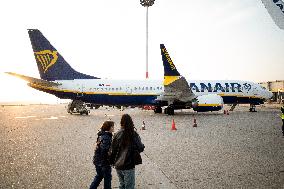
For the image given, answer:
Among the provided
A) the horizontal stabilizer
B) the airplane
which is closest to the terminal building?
the airplane

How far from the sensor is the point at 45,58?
2903cm

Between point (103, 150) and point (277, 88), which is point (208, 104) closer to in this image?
point (103, 150)

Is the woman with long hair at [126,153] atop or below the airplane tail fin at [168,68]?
below

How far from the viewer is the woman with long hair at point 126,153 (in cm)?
467

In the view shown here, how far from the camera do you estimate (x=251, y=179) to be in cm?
647

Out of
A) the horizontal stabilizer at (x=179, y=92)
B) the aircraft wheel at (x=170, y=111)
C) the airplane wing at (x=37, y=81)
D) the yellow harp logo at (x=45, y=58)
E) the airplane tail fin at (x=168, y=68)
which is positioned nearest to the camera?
the airplane tail fin at (x=168, y=68)

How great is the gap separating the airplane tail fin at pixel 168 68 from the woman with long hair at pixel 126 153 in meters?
21.1

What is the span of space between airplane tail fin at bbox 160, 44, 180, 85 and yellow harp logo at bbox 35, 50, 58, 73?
13.0 metres

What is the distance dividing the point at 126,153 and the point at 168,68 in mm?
21956

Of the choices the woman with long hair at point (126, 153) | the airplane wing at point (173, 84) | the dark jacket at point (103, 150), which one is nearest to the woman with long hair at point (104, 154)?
the dark jacket at point (103, 150)

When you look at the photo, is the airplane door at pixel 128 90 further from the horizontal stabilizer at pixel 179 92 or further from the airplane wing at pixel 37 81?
the airplane wing at pixel 37 81

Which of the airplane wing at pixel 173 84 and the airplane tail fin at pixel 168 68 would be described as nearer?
the airplane tail fin at pixel 168 68

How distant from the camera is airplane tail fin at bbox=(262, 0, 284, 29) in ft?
24.1

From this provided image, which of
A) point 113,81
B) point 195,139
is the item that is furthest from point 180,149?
point 113,81
